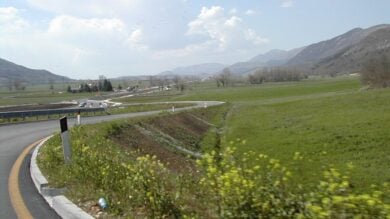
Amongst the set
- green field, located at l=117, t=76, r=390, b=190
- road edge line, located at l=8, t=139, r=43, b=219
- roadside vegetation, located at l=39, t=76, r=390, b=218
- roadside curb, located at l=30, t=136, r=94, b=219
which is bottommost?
green field, located at l=117, t=76, r=390, b=190

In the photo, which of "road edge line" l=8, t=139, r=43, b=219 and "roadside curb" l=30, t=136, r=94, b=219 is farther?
"road edge line" l=8, t=139, r=43, b=219

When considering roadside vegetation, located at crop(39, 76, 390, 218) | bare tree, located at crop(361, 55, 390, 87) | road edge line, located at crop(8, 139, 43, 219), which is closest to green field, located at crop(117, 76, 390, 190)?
roadside vegetation, located at crop(39, 76, 390, 218)

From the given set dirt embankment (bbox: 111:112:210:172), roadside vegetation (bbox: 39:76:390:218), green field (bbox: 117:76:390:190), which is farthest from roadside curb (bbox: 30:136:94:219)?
dirt embankment (bbox: 111:112:210:172)

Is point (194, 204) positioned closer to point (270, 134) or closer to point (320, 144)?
point (320, 144)

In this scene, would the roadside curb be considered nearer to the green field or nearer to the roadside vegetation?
the roadside vegetation

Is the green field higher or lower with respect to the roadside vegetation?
lower

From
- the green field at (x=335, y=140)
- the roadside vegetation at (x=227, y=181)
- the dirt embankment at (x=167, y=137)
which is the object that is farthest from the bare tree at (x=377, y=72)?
the roadside vegetation at (x=227, y=181)

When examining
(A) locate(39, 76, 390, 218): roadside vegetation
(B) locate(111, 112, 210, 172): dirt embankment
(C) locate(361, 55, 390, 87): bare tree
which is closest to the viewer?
(A) locate(39, 76, 390, 218): roadside vegetation

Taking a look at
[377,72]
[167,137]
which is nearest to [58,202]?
[167,137]

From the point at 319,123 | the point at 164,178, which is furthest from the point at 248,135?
the point at 164,178

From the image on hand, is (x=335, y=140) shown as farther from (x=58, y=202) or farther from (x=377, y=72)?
(x=377, y=72)

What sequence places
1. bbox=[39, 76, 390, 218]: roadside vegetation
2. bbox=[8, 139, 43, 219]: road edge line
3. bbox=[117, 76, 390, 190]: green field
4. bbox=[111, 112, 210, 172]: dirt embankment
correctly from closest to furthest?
bbox=[39, 76, 390, 218]: roadside vegetation < bbox=[8, 139, 43, 219]: road edge line < bbox=[117, 76, 390, 190]: green field < bbox=[111, 112, 210, 172]: dirt embankment

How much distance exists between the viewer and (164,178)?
732 centimetres

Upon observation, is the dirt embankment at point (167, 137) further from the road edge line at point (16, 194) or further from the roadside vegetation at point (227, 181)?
the road edge line at point (16, 194)
